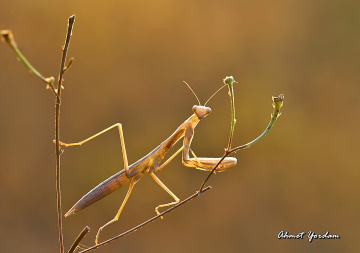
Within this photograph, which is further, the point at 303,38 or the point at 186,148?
the point at 303,38

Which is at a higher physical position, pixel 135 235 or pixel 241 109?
pixel 241 109

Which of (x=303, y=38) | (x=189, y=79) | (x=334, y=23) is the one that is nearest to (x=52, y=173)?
(x=189, y=79)

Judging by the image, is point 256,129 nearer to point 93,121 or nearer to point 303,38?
point 303,38

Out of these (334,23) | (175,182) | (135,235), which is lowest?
(135,235)

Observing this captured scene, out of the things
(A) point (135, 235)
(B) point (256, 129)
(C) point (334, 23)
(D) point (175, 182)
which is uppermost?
(C) point (334, 23)

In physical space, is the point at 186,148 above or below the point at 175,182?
above

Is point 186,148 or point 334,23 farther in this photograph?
point 334,23

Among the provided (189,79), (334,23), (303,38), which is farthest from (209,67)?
(334,23)

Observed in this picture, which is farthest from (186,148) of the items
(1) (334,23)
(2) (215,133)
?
(1) (334,23)

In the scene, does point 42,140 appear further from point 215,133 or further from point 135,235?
point 215,133
